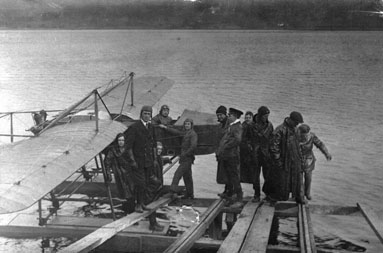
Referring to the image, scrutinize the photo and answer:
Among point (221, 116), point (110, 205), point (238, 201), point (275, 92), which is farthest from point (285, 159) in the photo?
point (275, 92)

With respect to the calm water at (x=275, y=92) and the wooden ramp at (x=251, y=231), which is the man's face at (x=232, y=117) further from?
the calm water at (x=275, y=92)

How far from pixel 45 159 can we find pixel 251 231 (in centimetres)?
350

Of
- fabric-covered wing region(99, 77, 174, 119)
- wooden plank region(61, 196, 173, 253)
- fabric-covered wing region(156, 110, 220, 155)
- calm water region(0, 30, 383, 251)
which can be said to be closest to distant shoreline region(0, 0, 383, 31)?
calm water region(0, 30, 383, 251)

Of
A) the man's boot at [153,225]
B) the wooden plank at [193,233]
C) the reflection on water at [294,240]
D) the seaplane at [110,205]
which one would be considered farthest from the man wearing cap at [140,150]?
the reflection on water at [294,240]

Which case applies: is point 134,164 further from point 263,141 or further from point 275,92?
point 275,92

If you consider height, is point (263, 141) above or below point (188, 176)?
above

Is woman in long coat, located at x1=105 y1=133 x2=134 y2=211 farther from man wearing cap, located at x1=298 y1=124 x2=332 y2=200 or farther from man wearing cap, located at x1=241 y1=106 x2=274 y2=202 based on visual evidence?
man wearing cap, located at x1=298 y1=124 x2=332 y2=200

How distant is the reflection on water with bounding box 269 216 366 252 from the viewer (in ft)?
42.0

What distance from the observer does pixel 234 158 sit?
1027 centimetres

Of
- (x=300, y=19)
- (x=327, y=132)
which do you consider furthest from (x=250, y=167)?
(x=300, y=19)

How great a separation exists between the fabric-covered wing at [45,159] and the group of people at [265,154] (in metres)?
2.13

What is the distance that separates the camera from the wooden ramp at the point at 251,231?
763 centimetres

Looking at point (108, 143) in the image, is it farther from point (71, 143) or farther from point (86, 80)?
point (86, 80)

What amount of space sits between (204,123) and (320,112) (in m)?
A: 19.7
